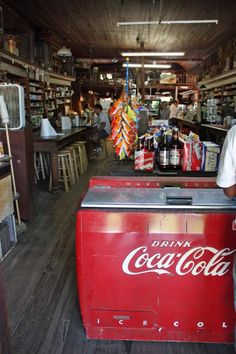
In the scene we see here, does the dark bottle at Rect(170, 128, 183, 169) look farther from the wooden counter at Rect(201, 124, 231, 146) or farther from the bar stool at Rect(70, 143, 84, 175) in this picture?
the bar stool at Rect(70, 143, 84, 175)

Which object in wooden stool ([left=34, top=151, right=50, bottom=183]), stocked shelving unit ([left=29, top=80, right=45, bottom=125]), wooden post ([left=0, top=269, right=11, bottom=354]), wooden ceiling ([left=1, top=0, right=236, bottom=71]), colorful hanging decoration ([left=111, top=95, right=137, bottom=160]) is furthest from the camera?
stocked shelving unit ([left=29, top=80, right=45, bottom=125])

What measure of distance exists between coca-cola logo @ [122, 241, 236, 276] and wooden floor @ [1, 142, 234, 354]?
22.2 inches

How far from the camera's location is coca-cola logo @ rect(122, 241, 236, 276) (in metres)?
1.76

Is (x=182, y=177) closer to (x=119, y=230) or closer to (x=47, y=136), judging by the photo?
(x=119, y=230)

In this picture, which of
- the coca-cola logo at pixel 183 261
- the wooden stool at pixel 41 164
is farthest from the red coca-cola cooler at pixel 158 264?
the wooden stool at pixel 41 164

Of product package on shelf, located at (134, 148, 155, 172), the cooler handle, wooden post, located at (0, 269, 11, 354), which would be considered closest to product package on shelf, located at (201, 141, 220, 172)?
product package on shelf, located at (134, 148, 155, 172)

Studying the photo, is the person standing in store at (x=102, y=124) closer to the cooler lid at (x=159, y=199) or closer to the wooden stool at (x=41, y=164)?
the wooden stool at (x=41, y=164)

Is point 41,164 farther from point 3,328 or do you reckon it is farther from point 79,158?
point 3,328

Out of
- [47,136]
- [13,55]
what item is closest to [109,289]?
[47,136]

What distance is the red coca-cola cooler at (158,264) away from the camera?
174cm

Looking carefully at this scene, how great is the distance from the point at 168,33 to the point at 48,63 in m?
4.11

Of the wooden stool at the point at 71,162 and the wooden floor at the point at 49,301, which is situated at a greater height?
the wooden stool at the point at 71,162

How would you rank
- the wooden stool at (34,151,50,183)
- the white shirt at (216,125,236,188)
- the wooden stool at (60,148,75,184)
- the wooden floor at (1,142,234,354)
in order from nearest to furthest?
the white shirt at (216,125,236,188)
the wooden floor at (1,142,234,354)
the wooden stool at (60,148,75,184)
the wooden stool at (34,151,50,183)

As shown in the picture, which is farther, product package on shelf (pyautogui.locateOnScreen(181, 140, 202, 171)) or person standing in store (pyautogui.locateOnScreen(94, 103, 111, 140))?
person standing in store (pyautogui.locateOnScreen(94, 103, 111, 140))
